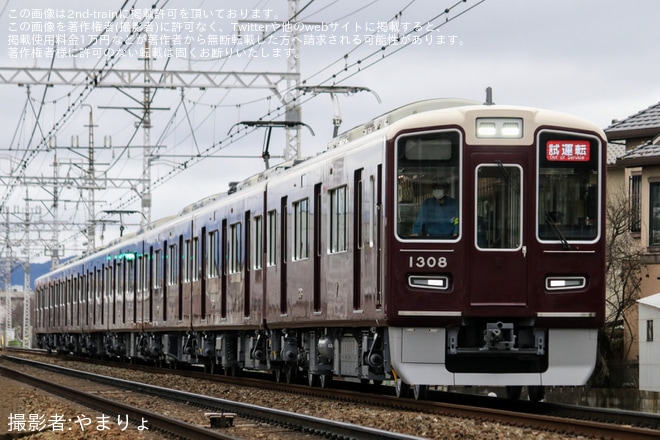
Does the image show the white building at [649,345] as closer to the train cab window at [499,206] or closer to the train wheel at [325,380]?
the train wheel at [325,380]

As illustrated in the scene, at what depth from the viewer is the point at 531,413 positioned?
14039mm

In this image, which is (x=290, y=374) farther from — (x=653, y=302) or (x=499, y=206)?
(x=653, y=302)

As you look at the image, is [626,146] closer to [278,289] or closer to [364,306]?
[278,289]

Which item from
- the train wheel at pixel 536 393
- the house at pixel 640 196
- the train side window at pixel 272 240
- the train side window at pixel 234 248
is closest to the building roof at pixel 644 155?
the house at pixel 640 196

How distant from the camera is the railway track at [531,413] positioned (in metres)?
11.4

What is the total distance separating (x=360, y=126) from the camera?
1650 cm

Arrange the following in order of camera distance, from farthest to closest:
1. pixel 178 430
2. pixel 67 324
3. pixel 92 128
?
pixel 92 128
pixel 67 324
pixel 178 430

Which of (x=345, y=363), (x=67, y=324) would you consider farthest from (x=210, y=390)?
(x=67, y=324)

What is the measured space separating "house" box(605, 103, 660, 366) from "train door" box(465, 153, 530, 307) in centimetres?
1632

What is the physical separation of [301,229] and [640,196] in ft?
54.3

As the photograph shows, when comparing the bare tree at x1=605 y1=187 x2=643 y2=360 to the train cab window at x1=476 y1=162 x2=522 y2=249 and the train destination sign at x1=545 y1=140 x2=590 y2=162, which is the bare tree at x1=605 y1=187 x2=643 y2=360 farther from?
the train cab window at x1=476 y1=162 x2=522 y2=249

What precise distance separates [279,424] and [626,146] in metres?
23.1

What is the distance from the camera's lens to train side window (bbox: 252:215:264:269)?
67.5 ft

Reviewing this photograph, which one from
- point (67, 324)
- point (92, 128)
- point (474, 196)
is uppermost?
point (92, 128)
